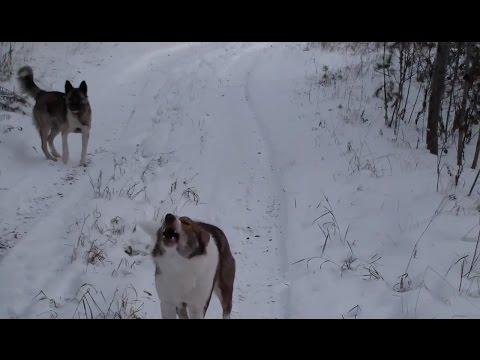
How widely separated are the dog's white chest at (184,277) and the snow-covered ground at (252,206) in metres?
0.77

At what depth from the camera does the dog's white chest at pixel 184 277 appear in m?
3.29

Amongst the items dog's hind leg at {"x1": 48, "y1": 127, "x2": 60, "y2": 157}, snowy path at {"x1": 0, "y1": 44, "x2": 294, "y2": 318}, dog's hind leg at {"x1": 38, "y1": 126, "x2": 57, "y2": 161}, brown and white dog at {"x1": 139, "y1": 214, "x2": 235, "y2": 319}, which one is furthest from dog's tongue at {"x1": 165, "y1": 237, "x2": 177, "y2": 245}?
dog's hind leg at {"x1": 48, "y1": 127, "x2": 60, "y2": 157}

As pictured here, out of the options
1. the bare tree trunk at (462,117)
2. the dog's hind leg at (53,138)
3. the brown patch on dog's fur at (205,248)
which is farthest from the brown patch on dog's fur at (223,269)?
the dog's hind leg at (53,138)

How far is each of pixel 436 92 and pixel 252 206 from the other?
13.7 feet

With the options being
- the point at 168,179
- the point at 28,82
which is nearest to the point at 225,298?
the point at 168,179

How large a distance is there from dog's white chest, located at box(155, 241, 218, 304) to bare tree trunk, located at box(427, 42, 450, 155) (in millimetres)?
6216

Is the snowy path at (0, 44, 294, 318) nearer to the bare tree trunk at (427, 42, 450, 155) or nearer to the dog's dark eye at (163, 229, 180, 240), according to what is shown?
the dog's dark eye at (163, 229, 180, 240)

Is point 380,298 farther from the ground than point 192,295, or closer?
closer

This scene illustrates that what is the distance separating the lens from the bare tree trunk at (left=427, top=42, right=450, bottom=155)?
7.83m
